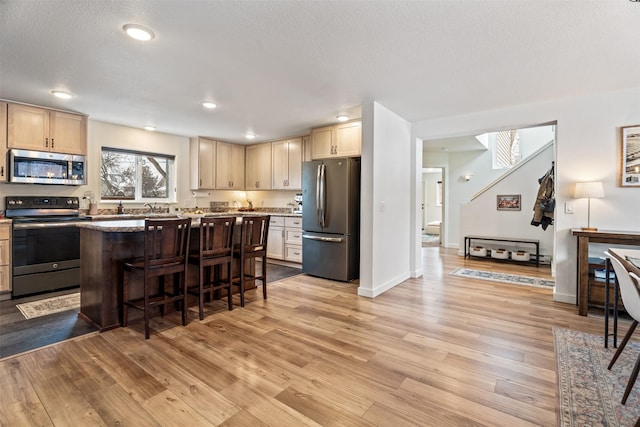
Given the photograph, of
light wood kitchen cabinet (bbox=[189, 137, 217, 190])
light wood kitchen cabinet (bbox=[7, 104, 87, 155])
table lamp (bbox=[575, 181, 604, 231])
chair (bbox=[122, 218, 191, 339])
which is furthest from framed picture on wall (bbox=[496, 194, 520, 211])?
light wood kitchen cabinet (bbox=[7, 104, 87, 155])

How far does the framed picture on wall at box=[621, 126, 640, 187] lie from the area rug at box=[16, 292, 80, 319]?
610 cm

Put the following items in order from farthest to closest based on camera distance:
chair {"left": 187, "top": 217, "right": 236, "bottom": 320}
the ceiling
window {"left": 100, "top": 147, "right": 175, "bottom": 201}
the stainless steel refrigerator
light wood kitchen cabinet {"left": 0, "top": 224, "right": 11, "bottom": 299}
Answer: window {"left": 100, "top": 147, "right": 175, "bottom": 201}, the stainless steel refrigerator, light wood kitchen cabinet {"left": 0, "top": 224, "right": 11, "bottom": 299}, chair {"left": 187, "top": 217, "right": 236, "bottom": 320}, the ceiling

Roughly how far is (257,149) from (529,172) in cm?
562

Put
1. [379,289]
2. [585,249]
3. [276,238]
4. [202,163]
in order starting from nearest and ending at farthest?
[585,249] → [379,289] → [276,238] → [202,163]

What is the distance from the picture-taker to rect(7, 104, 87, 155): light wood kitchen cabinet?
12.6 ft

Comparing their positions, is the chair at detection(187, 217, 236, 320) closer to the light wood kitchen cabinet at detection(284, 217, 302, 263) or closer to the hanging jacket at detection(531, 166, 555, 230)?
the light wood kitchen cabinet at detection(284, 217, 302, 263)

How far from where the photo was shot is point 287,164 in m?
6.06

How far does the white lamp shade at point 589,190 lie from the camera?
326 cm

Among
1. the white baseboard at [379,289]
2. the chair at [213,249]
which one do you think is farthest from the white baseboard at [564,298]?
the chair at [213,249]

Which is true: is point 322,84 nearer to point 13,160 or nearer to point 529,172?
point 13,160

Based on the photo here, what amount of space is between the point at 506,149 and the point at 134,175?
8.80 metres

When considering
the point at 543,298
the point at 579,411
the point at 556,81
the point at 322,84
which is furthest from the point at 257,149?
the point at 579,411

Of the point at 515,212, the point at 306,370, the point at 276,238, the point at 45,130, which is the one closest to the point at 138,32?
the point at 306,370

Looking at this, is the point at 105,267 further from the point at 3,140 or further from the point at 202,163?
the point at 202,163
